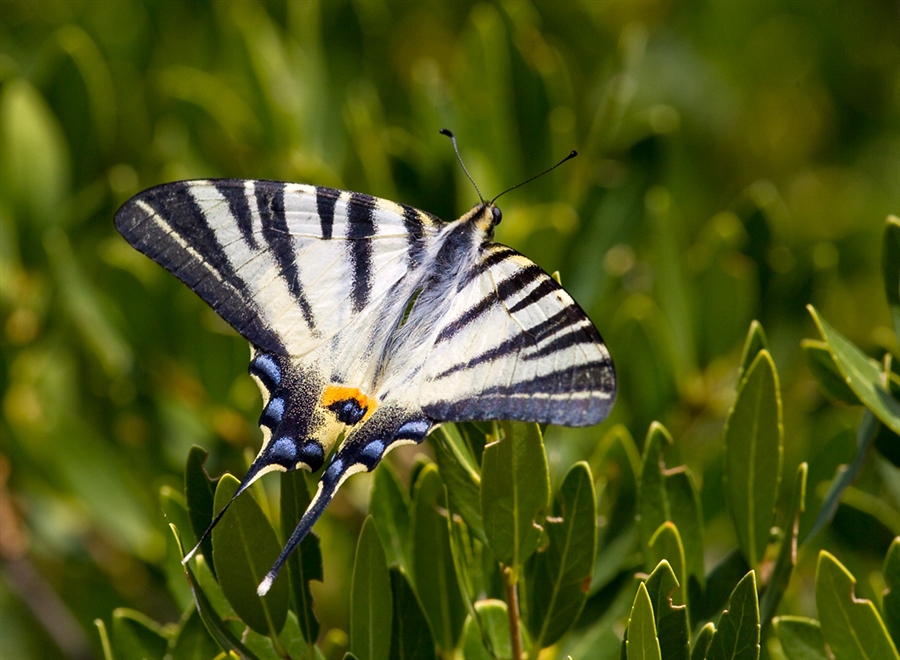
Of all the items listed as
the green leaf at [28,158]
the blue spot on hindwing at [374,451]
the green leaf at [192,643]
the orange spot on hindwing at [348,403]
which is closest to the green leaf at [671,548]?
the blue spot on hindwing at [374,451]

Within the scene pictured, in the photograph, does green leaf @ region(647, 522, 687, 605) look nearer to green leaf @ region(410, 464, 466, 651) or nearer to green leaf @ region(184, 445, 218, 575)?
green leaf @ region(410, 464, 466, 651)

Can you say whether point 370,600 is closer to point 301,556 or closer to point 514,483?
point 301,556

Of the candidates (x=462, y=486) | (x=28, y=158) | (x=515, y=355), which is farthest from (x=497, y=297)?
(x=28, y=158)

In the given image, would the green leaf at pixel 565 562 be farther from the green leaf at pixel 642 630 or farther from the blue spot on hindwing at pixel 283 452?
the blue spot on hindwing at pixel 283 452

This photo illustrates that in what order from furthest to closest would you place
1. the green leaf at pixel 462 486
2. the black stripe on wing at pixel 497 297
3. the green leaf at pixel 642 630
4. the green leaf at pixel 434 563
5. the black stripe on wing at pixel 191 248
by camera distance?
the black stripe on wing at pixel 191 248 < the black stripe on wing at pixel 497 297 < the green leaf at pixel 434 563 < the green leaf at pixel 462 486 < the green leaf at pixel 642 630

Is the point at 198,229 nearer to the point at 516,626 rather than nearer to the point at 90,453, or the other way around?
the point at 90,453

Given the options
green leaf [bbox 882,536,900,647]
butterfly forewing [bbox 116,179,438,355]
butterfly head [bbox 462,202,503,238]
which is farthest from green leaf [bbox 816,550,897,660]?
butterfly forewing [bbox 116,179,438,355]
